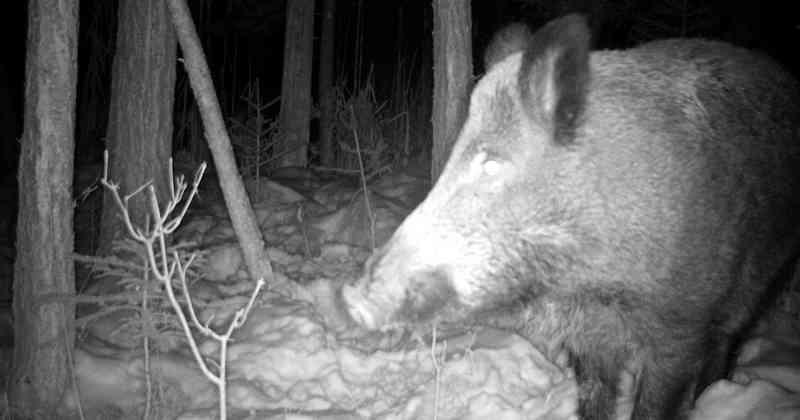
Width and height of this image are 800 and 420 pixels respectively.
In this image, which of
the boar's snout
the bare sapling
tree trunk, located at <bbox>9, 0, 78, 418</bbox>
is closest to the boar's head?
the boar's snout

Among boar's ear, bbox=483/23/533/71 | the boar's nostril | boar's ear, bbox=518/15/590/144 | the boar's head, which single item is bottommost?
the boar's nostril

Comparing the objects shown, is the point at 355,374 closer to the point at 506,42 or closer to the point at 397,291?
the point at 397,291

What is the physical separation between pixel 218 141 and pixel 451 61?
1.77 meters

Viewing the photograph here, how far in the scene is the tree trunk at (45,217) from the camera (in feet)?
9.46

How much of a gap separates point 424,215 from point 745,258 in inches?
60.0

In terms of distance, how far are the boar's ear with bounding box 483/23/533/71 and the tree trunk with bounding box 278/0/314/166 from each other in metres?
5.07

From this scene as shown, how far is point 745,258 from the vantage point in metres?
2.57

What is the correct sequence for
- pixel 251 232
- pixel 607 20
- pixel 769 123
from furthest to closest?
1. pixel 607 20
2. pixel 251 232
3. pixel 769 123

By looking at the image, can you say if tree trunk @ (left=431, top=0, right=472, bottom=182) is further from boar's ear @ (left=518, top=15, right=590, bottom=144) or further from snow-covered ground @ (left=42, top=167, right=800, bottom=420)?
boar's ear @ (left=518, top=15, right=590, bottom=144)

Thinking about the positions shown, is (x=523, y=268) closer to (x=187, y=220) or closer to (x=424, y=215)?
(x=424, y=215)

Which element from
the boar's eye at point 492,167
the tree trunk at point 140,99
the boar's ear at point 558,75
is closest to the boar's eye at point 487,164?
the boar's eye at point 492,167

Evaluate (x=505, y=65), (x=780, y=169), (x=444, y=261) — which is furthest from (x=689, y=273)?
(x=505, y=65)

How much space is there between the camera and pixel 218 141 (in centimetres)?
376

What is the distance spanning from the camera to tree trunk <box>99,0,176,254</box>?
415cm
